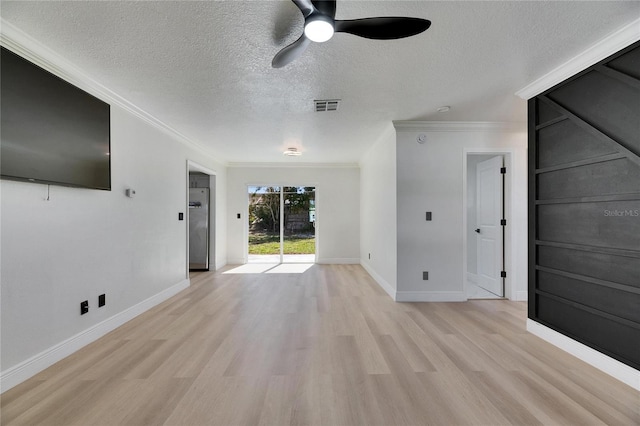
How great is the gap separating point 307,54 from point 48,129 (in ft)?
6.70

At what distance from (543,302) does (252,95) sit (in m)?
3.55

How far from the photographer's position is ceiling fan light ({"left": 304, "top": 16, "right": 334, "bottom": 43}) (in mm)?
1420

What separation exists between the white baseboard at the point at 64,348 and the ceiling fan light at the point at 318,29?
294 cm

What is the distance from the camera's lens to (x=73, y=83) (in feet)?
7.61

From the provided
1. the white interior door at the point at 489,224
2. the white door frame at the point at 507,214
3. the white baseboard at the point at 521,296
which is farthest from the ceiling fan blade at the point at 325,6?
the white baseboard at the point at 521,296

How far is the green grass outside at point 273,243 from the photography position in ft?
22.0

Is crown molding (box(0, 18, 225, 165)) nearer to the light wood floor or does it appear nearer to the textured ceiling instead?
the textured ceiling

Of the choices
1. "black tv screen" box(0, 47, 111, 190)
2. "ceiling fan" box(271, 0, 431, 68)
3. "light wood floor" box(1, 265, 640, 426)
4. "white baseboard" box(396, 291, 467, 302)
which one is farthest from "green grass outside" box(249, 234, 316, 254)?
"ceiling fan" box(271, 0, 431, 68)

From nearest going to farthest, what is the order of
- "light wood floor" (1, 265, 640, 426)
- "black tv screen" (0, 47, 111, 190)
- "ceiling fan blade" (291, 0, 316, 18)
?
"ceiling fan blade" (291, 0, 316, 18) → "light wood floor" (1, 265, 640, 426) → "black tv screen" (0, 47, 111, 190)

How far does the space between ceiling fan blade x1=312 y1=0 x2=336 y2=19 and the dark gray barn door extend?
2133 mm

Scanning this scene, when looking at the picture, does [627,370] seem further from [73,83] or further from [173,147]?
[173,147]

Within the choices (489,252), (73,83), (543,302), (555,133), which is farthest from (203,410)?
(489,252)

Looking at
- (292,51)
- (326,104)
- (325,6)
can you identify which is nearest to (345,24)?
(325,6)

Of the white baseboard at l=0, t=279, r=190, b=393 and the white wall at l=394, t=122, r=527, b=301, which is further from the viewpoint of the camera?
the white wall at l=394, t=122, r=527, b=301
